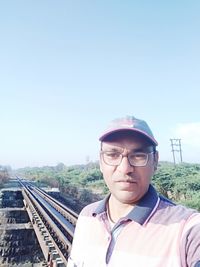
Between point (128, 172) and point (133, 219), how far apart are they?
0.23 meters

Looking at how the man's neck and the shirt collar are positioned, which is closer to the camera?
the shirt collar

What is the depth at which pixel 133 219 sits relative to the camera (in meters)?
1.61

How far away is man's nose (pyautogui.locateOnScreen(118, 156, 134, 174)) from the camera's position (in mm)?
1698

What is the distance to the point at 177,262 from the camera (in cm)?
140

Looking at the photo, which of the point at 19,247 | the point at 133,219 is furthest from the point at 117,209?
the point at 19,247

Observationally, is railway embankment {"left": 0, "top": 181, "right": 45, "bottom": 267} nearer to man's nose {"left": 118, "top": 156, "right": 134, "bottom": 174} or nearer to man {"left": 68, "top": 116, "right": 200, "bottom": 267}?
man {"left": 68, "top": 116, "right": 200, "bottom": 267}

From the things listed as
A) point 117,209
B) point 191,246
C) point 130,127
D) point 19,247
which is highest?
point 130,127

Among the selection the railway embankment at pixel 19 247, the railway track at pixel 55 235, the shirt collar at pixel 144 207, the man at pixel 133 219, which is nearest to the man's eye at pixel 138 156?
the man at pixel 133 219

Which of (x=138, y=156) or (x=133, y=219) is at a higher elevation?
(x=138, y=156)

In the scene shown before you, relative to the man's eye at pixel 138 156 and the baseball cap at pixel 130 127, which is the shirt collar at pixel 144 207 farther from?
the baseball cap at pixel 130 127

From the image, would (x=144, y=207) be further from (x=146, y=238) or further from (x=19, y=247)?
(x=19, y=247)

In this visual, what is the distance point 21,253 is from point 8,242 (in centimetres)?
68

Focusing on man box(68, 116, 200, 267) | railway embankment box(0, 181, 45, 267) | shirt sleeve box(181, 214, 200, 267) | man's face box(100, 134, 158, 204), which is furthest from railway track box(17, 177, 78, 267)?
shirt sleeve box(181, 214, 200, 267)

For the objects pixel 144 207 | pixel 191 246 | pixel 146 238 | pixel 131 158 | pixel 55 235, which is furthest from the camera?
pixel 55 235
